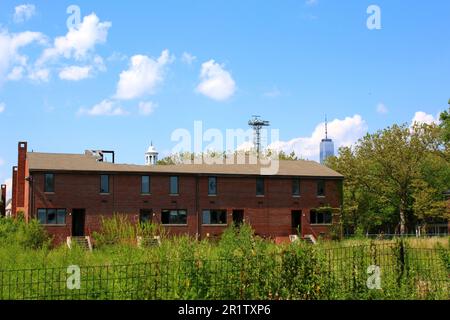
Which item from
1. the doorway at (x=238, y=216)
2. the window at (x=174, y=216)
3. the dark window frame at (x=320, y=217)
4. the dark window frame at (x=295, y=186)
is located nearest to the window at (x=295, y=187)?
the dark window frame at (x=295, y=186)

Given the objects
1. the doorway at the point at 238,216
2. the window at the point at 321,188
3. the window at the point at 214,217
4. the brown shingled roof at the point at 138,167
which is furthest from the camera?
the window at the point at 321,188

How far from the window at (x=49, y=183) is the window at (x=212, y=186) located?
42.1 ft

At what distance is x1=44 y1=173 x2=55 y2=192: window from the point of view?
43156 mm

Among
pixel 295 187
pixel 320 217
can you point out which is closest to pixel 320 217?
pixel 320 217

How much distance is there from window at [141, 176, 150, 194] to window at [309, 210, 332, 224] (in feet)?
50.5

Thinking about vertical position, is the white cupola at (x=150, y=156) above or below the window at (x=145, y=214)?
above

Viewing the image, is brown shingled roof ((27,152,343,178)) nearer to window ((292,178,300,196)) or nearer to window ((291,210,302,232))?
window ((292,178,300,196))

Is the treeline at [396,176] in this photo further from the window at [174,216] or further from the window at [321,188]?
the window at [174,216]

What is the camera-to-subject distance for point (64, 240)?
42875 millimetres

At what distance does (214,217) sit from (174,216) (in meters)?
3.59

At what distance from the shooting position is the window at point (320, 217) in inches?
2029

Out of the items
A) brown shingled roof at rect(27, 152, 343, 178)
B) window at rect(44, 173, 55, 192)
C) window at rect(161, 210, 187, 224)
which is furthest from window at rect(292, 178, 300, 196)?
window at rect(44, 173, 55, 192)
